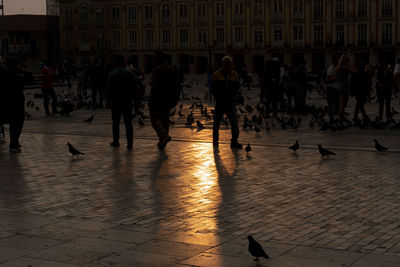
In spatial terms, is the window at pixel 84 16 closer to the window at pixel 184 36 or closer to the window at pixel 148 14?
the window at pixel 148 14

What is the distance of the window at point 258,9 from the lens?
209 ft

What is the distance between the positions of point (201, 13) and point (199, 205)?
2382 inches

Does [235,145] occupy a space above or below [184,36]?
below

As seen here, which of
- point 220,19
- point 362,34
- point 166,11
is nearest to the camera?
point 362,34

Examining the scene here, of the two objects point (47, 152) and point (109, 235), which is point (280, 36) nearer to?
point (47, 152)

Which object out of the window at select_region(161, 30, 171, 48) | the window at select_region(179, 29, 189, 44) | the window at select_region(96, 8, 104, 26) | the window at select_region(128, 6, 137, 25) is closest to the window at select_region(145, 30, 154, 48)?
the window at select_region(161, 30, 171, 48)

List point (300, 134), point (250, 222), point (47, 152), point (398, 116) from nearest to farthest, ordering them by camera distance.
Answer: point (250, 222), point (47, 152), point (300, 134), point (398, 116)

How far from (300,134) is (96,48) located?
60.8 m

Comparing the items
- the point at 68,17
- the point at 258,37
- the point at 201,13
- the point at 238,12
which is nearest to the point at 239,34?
the point at 258,37

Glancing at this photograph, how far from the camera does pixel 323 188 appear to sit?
829 cm

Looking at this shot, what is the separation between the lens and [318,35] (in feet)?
203

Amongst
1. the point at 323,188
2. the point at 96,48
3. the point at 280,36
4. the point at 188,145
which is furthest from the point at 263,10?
the point at 323,188

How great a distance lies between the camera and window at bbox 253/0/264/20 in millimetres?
63781

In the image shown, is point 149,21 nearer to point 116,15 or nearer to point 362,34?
point 116,15
